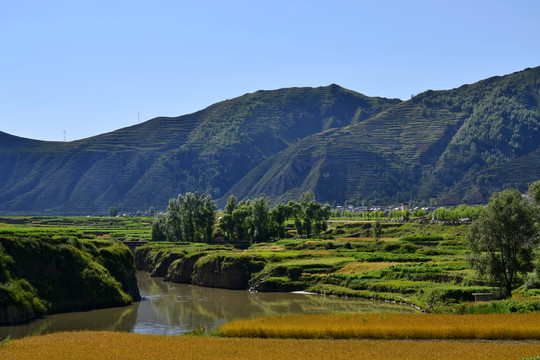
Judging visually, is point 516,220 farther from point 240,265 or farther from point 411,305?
point 240,265

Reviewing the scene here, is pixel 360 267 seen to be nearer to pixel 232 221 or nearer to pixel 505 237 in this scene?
pixel 505 237

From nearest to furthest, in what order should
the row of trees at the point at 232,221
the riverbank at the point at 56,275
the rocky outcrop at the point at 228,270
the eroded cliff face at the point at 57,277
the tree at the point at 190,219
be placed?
the eroded cliff face at the point at 57,277 → the riverbank at the point at 56,275 → the rocky outcrop at the point at 228,270 → the row of trees at the point at 232,221 → the tree at the point at 190,219

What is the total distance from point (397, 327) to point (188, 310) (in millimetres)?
36792

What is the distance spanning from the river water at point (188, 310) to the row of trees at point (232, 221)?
177ft

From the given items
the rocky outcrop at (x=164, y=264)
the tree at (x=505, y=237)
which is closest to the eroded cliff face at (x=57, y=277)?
the rocky outcrop at (x=164, y=264)

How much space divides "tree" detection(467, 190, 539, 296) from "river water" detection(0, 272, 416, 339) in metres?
10.8

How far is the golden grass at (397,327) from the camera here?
153 feet

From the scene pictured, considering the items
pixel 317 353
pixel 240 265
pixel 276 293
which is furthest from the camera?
pixel 240 265

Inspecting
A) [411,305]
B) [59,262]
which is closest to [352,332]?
[411,305]

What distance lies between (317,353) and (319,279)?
188 ft

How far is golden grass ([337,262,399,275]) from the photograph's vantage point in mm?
100000

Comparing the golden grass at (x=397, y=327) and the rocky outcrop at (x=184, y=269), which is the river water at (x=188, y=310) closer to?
the golden grass at (x=397, y=327)

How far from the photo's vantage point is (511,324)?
47.3m

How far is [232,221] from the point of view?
160m
